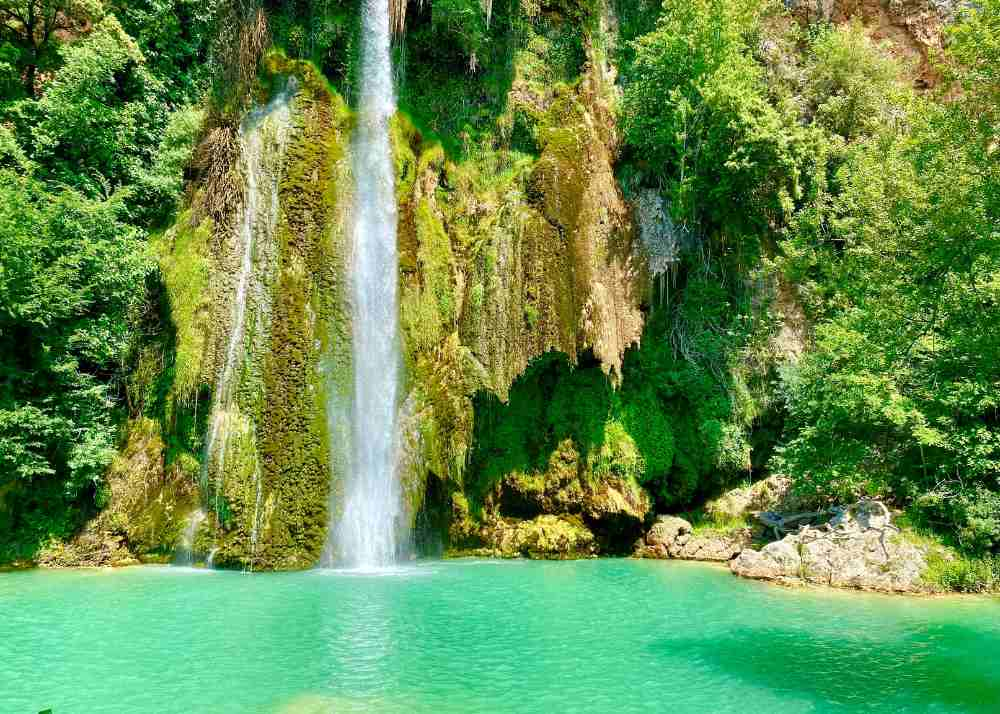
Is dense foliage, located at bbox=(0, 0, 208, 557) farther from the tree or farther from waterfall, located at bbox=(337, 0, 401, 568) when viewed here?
waterfall, located at bbox=(337, 0, 401, 568)

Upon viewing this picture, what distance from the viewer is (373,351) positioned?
16.4 m

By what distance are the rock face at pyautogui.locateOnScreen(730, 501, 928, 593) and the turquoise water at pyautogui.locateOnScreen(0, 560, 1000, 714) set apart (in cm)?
81

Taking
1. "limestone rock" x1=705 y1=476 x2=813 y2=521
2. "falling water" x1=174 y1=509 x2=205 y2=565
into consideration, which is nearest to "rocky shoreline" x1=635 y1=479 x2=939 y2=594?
"limestone rock" x1=705 y1=476 x2=813 y2=521

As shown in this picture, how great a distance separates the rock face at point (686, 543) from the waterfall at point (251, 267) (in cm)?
936

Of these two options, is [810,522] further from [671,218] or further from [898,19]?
[898,19]

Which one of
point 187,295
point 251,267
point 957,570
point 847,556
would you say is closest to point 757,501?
point 847,556

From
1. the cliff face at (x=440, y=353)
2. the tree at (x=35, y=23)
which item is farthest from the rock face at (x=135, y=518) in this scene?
the tree at (x=35, y=23)

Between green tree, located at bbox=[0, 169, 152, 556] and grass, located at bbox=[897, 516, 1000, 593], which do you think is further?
green tree, located at bbox=[0, 169, 152, 556]

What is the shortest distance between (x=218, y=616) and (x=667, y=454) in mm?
11813

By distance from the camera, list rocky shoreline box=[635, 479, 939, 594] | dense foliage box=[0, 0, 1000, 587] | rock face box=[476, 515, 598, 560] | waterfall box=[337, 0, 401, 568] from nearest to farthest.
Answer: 1. rocky shoreline box=[635, 479, 939, 594]
2. dense foliage box=[0, 0, 1000, 587]
3. waterfall box=[337, 0, 401, 568]
4. rock face box=[476, 515, 598, 560]

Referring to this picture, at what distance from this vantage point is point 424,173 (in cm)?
1888

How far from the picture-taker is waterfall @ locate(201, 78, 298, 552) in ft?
48.8

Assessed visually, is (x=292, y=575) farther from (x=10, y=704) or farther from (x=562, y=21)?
(x=562, y=21)

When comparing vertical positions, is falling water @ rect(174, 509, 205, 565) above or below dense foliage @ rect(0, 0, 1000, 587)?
below
